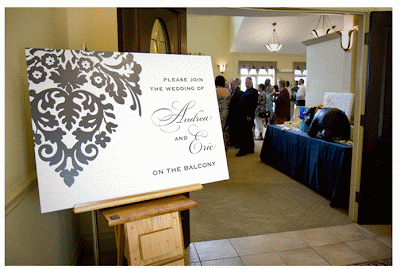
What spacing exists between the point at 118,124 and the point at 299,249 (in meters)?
1.87

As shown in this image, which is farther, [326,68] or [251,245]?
[326,68]

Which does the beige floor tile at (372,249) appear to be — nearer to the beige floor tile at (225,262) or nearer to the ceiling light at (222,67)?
the beige floor tile at (225,262)

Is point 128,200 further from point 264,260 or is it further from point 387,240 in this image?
point 387,240

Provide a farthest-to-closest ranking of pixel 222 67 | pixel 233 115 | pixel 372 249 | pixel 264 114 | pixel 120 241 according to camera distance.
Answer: pixel 222 67 → pixel 264 114 → pixel 233 115 → pixel 372 249 → pixel 120 241

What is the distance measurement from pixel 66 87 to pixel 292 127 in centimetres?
382

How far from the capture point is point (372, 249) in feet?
8.13

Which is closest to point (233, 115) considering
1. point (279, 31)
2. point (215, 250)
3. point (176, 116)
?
point (215, 250)

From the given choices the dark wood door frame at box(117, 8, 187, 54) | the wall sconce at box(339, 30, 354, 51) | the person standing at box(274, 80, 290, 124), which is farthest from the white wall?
the dark wood door frame at box(117, 8, 187, 54)

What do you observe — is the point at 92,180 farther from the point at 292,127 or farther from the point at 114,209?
the point at 292,127

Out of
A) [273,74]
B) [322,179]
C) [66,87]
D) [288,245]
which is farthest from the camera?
[273,74]

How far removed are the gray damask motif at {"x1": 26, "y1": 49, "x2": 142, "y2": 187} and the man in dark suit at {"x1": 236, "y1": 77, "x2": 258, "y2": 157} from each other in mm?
4118

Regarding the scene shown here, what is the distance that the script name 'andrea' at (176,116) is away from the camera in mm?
1499
